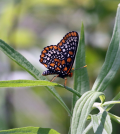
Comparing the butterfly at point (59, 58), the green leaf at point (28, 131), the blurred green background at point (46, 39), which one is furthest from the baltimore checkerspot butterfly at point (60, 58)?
the blurred green background at point (46, 39)

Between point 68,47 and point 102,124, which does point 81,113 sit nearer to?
point 102,124

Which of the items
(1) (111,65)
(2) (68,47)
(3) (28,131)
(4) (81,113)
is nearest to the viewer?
(4) (81,113)

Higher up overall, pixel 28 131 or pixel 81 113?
pixel 81 113

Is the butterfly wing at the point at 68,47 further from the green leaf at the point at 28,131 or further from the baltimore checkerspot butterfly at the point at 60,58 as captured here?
the green leaf at the point at 28,131

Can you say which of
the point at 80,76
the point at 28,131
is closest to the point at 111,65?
the point at 80,76

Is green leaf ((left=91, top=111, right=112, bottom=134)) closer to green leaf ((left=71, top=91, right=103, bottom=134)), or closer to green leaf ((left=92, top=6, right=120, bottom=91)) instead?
green leaf ((left=71, top=91, right=103, bottom=134))

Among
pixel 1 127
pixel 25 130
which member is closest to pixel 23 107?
pixel 1 127
